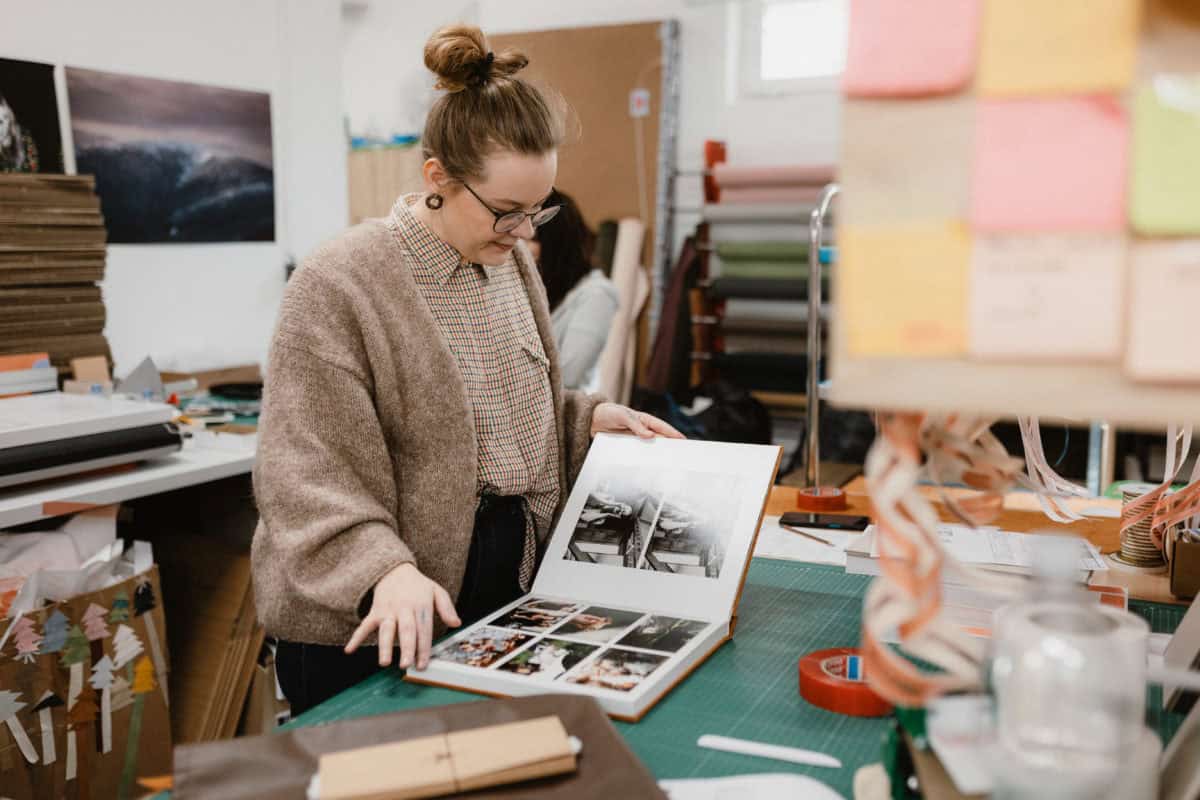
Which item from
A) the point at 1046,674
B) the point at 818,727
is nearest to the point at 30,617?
the point at 818,727

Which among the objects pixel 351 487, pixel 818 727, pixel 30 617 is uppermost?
pixel 351 487

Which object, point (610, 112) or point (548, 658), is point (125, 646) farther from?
point (610, 112)

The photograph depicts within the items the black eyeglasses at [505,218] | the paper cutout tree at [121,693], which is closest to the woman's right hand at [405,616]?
the black eyeglasses at [505,218]

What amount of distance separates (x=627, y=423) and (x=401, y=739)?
0.72m

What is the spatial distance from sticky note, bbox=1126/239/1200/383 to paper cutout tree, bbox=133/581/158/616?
1932 millimetres

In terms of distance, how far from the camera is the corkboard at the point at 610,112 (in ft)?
15.8

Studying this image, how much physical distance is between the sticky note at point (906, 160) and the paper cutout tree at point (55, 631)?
1.77 m

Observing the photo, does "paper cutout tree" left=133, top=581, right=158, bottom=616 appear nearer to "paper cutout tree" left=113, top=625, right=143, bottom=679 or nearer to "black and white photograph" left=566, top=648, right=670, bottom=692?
"paper cutout tree" left=113, top=625, right=143, bottom=679

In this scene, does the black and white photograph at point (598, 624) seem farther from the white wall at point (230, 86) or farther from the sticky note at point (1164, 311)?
the white wall at point (230, 86)

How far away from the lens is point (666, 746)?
36.6 inches

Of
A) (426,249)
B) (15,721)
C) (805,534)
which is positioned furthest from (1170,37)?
(15,721)

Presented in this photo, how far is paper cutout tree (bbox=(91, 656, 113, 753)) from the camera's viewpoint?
6.37ft

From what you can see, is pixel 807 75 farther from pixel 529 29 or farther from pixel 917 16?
pixel 917 16

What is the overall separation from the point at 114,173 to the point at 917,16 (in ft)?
8.22
